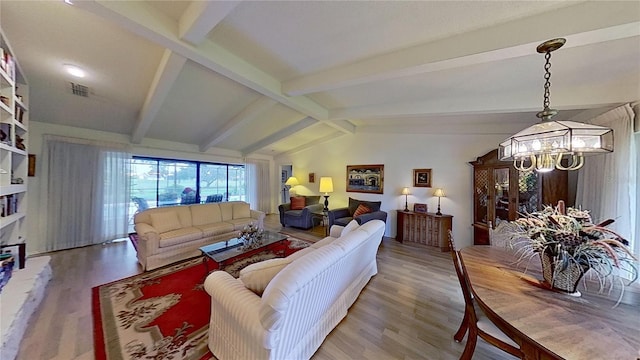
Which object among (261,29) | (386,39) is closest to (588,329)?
(386,39)

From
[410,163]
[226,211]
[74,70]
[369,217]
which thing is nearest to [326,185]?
[369,217]

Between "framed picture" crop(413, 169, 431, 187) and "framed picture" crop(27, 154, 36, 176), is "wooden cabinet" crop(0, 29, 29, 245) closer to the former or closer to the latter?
"framed picture" crop(27, 154, 36, 176)

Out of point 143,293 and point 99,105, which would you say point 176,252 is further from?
point 99,105

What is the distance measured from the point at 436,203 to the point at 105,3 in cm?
541

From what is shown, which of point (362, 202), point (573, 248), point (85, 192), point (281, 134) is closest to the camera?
point (573, 248)

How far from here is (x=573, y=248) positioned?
4.09 feet

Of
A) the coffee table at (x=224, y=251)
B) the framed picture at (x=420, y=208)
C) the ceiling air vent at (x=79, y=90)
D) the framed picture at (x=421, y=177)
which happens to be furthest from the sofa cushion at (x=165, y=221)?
the framed picture at (x=421, y=177)

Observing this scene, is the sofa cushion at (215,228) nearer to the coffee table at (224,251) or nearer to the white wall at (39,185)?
the coffee table at (224,251)

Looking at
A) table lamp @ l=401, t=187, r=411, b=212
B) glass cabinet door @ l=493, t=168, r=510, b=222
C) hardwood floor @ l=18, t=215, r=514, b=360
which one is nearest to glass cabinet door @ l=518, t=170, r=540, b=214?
glass cabinet door @ l=493, t=168, r=510, b=222

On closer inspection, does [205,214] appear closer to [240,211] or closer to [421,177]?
[240,211]

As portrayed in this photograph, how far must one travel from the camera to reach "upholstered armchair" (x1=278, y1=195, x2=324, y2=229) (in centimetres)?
540

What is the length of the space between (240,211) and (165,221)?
140 centimetres

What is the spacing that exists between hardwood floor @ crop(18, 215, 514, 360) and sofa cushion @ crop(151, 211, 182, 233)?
61 centimetres

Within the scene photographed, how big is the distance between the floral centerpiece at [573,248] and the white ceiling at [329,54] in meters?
1.31
